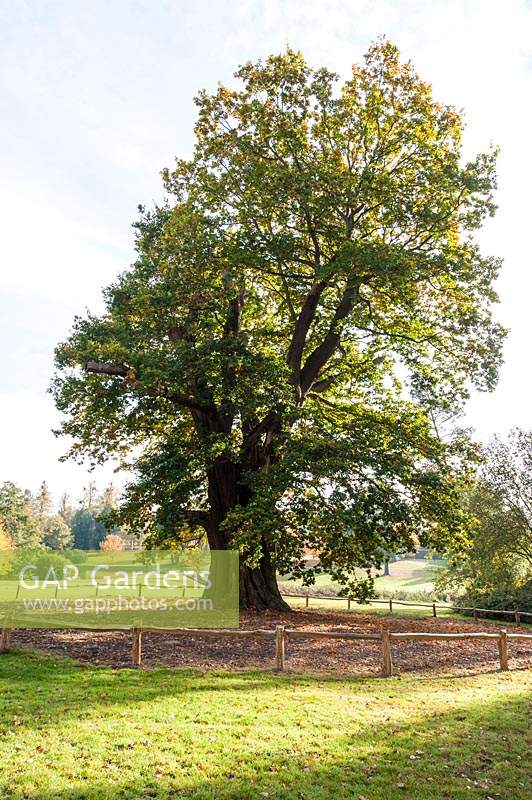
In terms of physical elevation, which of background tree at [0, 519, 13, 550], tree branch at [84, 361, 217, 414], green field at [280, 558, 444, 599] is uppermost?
tree branch at [84, 361, 217, 414]

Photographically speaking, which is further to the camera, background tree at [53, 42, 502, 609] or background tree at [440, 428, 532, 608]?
background tree at [440, 428, 532, 608]

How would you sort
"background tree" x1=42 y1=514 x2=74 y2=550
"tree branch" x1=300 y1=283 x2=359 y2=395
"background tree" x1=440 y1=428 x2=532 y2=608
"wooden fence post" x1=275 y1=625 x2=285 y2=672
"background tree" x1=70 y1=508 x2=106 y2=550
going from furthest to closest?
"background tree" x1=70 y1=508 x2=106 y2=550, "background tree" x1=42 y1=514 x2=74 y2=550, "background tree" x1=440 y1=428 x2=532 y2=608, "tree branch" x1=300 y1=283 x2=359 y2=395, "wooden fence post" x1=275 y1=625 x2=285 y2=672

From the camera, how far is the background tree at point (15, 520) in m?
62.1

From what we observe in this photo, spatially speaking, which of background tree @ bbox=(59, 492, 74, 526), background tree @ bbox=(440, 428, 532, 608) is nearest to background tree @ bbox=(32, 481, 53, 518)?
background tree @ bbox=(59, 492, 74, 526)

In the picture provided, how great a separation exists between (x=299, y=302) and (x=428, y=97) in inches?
316

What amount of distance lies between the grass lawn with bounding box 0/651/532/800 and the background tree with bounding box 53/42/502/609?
6402mm

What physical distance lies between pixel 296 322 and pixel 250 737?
15.8 metres

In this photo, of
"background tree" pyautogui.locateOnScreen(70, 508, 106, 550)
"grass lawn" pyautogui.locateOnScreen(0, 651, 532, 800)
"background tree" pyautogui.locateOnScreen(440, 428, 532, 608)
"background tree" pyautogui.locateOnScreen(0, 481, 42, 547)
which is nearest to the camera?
"grass lawn" pyautogui.locateOnScreen(0, 651, 532, 800)

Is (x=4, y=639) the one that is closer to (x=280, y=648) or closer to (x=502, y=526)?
(x=280, y=648)

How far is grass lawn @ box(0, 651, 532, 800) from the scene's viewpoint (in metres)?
6.36

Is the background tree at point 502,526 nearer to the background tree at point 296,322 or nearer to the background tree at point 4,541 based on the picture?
the background tree at point 296,322

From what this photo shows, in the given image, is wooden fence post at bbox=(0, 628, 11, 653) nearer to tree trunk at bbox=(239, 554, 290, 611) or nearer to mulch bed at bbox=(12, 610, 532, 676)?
mulch bed at bbox=(12, 610, 532, 676)

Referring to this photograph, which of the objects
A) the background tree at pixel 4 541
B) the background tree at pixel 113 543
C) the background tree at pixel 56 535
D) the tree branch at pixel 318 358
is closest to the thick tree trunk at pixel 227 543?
the tree branch at pixel 318 358

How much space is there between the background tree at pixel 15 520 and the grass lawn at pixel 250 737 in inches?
2187
